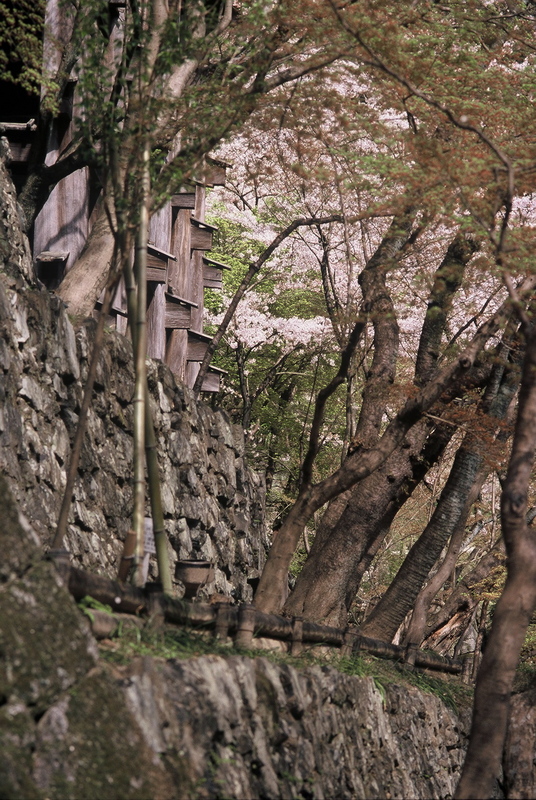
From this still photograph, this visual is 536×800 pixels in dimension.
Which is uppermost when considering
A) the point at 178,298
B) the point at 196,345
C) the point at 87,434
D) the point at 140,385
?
the point at 178,298

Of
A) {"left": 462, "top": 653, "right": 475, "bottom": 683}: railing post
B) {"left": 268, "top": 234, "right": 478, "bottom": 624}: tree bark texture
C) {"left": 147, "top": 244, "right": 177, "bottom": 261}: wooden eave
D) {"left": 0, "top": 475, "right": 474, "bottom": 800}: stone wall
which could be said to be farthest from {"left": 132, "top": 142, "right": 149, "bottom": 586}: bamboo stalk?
{"left": 462, "top": 653, "right": 475, "bottom": 683}: railing post

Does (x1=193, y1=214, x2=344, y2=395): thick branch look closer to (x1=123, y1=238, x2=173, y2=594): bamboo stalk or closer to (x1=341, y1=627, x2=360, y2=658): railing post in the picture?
(x1=341, y1=627, x2=360, y2=658): railing post

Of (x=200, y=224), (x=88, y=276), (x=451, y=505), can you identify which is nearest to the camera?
(x=88, y=276)

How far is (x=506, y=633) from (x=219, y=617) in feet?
7.93

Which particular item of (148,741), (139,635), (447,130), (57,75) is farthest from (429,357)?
(148,741)

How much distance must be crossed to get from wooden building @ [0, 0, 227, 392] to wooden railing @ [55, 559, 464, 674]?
15.0ft

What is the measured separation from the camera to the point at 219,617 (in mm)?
8328

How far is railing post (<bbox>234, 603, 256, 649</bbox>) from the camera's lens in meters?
8.64

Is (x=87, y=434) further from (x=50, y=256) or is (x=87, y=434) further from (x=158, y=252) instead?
(x=158, y=252)

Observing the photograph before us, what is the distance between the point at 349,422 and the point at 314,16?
282 inches

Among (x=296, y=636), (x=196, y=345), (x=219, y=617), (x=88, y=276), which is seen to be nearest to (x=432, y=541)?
(x=296, y=636)

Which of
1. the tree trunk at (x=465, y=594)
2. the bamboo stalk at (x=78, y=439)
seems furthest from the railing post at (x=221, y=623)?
the tree trunk at (x=465, y=594)

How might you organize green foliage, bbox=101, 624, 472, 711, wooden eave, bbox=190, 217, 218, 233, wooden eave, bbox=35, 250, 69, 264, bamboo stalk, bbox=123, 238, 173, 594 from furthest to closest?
wooden eave, bbox=190, 217, 218, 233 → wooden eave, bbox=35, 250, 69, 264 → bamboo stalk, bbox=123, 238, 173, 594 → green foliage, bbox=101, 624, 472, 711

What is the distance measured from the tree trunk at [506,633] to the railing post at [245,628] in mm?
2083
